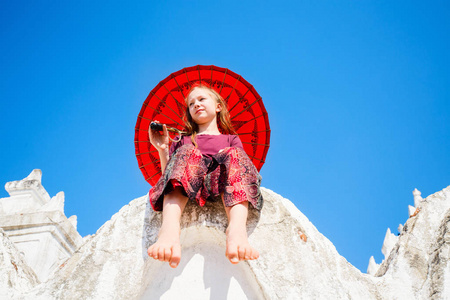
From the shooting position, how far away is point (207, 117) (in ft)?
11.5

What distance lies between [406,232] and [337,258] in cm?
71

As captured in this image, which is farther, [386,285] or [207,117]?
[207,117]

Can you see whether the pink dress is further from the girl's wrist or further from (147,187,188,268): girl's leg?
the girl's wrist

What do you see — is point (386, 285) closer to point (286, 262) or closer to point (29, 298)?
point (286, 262)

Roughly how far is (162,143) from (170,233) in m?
1.19

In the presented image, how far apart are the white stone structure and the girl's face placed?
3.80m

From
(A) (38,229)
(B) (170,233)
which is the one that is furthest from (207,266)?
(A) (38,229)

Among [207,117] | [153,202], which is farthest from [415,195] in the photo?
[153,202]

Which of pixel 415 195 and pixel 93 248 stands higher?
pixel 415 195

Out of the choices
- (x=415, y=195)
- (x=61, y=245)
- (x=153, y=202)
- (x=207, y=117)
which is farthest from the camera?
(x=415, y=195)

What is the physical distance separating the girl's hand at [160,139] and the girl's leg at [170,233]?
0.80 meters

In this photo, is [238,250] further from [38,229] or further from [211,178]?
[38,229]

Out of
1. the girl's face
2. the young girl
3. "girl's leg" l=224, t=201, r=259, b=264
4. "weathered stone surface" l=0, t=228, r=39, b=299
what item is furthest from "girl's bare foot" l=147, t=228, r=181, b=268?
the girl's face

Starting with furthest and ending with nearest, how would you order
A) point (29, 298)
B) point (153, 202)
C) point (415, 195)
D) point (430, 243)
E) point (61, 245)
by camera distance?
point (415, 195), point (61, 245), point (430, 243), point (153, 202), point (29, 298)
